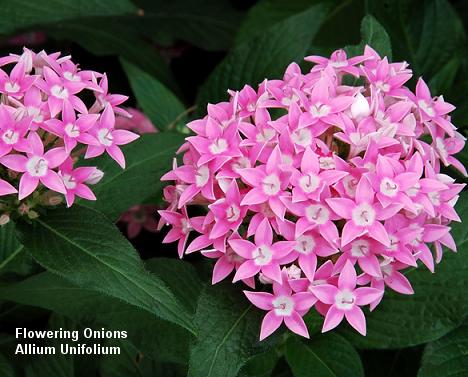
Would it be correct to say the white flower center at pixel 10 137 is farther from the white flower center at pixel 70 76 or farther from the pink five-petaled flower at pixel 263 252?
the pink five-petaled flower at pixel 263 252

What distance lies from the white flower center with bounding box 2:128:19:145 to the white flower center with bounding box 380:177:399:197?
48 centimetres

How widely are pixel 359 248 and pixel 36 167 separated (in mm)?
437

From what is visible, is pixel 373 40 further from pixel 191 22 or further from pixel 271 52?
pixel 191 22

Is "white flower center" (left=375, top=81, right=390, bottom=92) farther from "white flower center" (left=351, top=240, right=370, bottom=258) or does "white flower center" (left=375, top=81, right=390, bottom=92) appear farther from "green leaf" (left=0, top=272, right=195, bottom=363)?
"green leaf" (left=0, top=272, right=195, bottom=363)

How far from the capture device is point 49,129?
3.17 feet

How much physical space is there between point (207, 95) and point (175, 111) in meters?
0.13

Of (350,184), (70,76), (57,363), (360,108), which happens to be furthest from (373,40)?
(57,363)

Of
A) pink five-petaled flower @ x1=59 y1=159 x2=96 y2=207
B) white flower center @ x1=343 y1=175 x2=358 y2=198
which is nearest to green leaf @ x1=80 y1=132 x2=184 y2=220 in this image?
pink five-petaled flower @ x1=59 y1=159 x2=96 y2=207

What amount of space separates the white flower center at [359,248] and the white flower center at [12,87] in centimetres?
51

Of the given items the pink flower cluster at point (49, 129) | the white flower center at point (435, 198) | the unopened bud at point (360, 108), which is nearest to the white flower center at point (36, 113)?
the pink flower cluster at point (49, 129)

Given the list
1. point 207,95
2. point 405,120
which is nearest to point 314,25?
point 207,95

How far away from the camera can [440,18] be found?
1.75 metres

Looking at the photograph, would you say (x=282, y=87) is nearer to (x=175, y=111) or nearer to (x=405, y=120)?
(x=405, y=120)

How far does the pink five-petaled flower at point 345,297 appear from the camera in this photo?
3.04 ft
